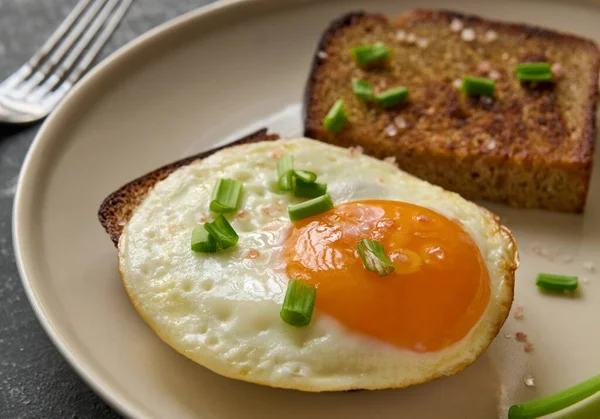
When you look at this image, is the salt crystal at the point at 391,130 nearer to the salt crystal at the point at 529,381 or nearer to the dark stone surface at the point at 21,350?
the salt crystal at the point at 529,381

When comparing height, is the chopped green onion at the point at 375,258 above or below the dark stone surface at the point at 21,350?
above

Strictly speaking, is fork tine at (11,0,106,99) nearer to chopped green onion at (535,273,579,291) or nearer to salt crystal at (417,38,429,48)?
salt crystal at (417,38,429,48)

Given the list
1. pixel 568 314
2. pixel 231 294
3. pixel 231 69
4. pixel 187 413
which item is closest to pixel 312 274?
pixel 231 294

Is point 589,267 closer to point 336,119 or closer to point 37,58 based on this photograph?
point 336,119

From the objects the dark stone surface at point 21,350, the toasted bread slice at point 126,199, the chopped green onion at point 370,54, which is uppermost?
the chopped green onion at point 370,54

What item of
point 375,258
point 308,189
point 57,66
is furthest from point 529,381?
point 57,66

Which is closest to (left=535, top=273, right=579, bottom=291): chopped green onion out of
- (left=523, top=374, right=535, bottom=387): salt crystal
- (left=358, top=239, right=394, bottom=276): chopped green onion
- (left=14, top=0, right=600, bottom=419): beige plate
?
(left=14, top=0, right=600, bottom=419): beige plate

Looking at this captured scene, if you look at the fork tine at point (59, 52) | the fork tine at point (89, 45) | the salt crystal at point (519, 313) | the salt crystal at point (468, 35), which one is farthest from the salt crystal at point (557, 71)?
the fork tine at point (59, 52)
